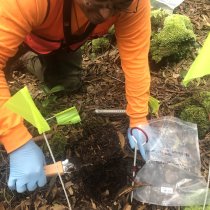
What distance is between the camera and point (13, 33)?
5.89ft

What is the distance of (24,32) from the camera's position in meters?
1.87

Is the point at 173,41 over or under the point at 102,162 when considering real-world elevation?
over

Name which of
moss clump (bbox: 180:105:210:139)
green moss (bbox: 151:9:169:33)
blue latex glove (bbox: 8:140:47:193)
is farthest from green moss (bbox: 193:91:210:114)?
blue latex glove (bbox: 8:140:47:193)

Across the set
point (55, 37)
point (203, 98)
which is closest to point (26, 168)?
point (55, 37)

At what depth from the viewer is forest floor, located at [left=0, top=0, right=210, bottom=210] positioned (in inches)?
Result: 82.4

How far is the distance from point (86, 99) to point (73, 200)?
0.82 metres

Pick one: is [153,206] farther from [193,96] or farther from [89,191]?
[193,96]

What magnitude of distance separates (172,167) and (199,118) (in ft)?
1.32

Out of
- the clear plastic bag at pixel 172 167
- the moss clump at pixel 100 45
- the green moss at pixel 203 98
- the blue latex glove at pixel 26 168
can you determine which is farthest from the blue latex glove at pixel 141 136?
the moss clump at pixel 100 45

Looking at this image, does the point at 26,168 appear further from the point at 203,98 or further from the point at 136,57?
the point at 203,98

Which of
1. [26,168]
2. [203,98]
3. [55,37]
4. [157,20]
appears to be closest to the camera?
[26,168]

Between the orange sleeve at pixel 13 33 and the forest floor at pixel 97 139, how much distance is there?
0.38 m

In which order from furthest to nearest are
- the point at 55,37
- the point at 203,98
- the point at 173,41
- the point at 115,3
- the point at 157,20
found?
the point at 157,20 → the point at 173,41 → the point at 203,98 → the point at 55,37 → the point at 115,3

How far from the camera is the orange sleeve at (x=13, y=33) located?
5.67 ft
